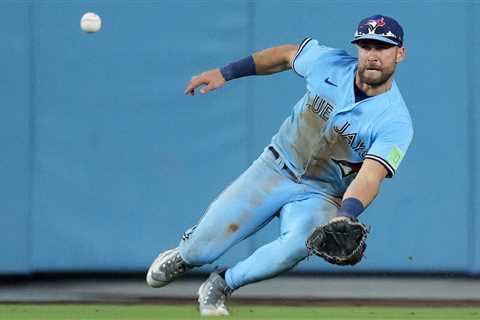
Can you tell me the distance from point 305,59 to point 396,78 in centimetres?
247

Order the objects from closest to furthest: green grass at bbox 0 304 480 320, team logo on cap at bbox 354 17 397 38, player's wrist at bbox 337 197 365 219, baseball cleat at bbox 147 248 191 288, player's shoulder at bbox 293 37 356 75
→ player's wrist at bbox 337 197 365 219 < team logo on cap at bbox 354 17 397 38 < player's shoulder at bbox 293 37 356 75 < baseball cleat at bbox 147 248 191 288 < green grass at bbox 0 304 480 320

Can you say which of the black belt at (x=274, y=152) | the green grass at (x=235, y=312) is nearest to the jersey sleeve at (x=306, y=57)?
the black belt at (x=274, y=152)

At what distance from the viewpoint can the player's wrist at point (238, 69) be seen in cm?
694

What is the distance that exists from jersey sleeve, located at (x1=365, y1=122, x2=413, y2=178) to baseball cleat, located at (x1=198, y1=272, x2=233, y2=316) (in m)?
1.23

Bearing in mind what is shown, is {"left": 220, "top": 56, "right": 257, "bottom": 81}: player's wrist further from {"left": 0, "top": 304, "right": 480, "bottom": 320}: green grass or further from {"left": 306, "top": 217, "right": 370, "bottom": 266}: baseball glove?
{"left": 0, "top": 304, "right": 480, "bottom": 320}: green grass

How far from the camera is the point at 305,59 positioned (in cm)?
679

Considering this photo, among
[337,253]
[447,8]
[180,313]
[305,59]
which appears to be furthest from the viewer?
[447,8]

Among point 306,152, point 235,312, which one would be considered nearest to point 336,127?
point 306,152

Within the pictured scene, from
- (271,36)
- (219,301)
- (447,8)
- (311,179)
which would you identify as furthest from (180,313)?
(447,8)

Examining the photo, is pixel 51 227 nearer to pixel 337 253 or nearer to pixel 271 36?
pixel 271 36

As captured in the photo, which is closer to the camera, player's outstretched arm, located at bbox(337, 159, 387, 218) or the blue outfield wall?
player's outstretched arm, located at bbox(337, 159, 387, 218)

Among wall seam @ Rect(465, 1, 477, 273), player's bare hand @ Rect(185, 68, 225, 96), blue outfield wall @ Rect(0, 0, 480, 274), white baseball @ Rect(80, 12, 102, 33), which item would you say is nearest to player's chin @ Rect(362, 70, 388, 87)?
player's bare hand @ Rect(185, 68, 225, 96)

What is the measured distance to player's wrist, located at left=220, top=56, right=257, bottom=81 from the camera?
6.94 metres

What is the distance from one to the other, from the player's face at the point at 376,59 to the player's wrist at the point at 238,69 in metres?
0.73
